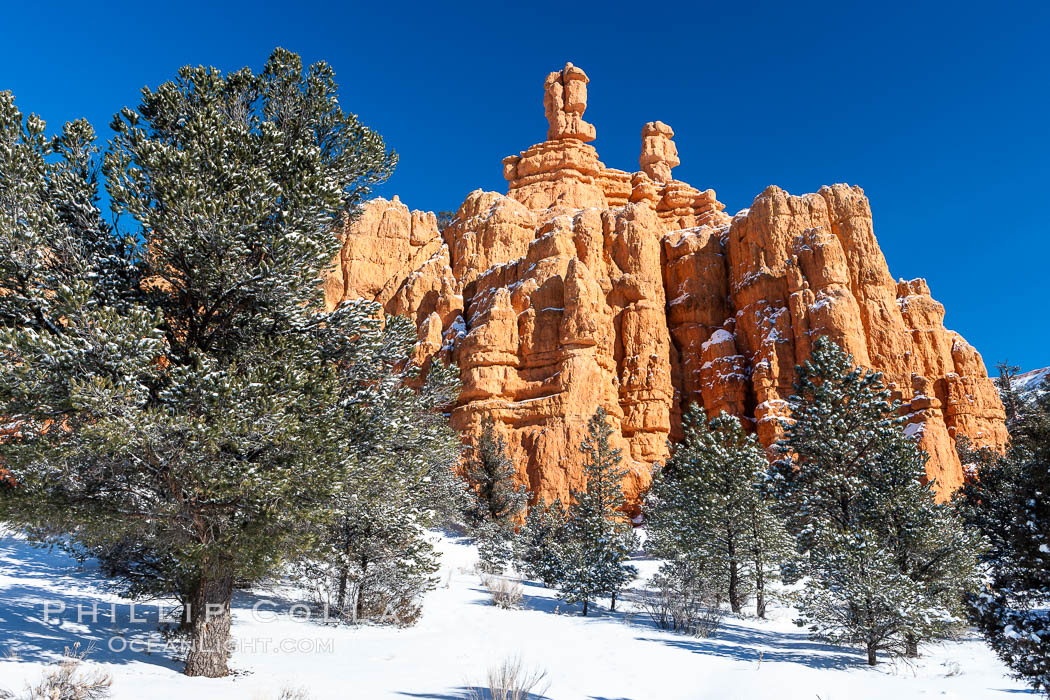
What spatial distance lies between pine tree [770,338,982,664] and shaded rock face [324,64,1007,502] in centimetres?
2929

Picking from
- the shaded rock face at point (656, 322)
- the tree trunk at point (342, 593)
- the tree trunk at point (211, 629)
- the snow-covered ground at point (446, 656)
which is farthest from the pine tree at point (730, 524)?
the shaded rock face at point (656, 322)

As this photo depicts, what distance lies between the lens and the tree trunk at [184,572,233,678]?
28.9 feet

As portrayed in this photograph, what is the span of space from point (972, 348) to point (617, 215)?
32919mm

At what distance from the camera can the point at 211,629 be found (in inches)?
354

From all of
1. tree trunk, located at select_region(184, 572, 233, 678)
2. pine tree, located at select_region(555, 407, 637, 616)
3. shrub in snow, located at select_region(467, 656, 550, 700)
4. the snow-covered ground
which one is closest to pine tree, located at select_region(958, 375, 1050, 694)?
the snow-covered ground

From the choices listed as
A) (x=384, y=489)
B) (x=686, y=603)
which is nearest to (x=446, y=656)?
(x=384, y=489)

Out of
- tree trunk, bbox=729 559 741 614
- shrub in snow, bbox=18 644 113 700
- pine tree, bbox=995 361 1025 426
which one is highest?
pine tree, bbox=995 361 1025 426

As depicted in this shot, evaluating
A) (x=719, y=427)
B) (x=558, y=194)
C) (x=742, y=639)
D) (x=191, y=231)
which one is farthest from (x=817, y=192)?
(x=191, y=231)

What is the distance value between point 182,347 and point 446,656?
7180 millimetres

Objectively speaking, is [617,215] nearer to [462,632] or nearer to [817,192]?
[817,192]

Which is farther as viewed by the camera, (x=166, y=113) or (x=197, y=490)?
(x=166, y=113)

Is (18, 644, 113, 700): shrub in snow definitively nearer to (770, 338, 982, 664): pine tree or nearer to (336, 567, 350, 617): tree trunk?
(336, 567, 350, 617): tree trunk

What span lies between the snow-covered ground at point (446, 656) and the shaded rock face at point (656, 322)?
108 feet

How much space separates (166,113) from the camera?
34.8ft
